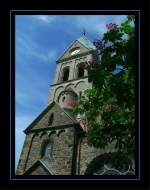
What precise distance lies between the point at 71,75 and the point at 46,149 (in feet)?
43.2

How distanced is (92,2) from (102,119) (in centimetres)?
656

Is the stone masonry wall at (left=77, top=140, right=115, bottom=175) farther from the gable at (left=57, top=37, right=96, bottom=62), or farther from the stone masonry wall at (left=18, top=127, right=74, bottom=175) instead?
the gable at (left=57, top=37, right=96, bottom=62)

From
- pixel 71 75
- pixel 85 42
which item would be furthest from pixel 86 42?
pixel 71 75

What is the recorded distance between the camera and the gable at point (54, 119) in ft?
71.0

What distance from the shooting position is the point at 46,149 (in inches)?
835

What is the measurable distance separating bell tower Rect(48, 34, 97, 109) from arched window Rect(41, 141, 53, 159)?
21.8ft

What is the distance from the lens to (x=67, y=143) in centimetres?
1986

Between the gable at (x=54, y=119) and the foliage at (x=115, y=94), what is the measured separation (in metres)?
12.3

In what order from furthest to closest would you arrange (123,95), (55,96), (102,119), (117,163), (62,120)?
(55,96)
(62,120)
(102,119)
(117,163)
(123,95)

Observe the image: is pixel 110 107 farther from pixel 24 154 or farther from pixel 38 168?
pixel 24 154

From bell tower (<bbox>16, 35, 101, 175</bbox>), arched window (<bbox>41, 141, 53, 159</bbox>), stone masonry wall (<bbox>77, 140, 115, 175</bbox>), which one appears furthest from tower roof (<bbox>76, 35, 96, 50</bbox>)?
stone masonry wall (<bbox>77, 140, 115, 175</bbox>)

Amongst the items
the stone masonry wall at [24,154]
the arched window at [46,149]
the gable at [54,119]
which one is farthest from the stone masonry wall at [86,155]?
the stone masonry wall at [24,154]
